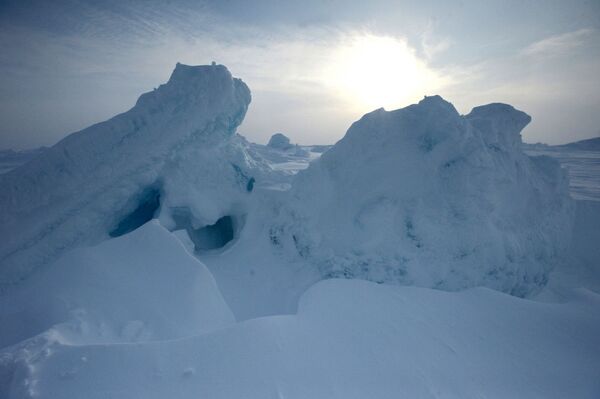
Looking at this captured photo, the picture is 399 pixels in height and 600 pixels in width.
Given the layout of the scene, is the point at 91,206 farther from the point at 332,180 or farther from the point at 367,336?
the point at 367,336

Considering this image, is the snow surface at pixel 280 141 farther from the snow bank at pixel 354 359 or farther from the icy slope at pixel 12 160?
the snow bank at pixel 354 359

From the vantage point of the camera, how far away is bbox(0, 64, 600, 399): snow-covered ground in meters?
2.09

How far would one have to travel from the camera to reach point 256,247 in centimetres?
436

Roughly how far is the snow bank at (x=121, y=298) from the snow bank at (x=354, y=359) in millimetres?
451

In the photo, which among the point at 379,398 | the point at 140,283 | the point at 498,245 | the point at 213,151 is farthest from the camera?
the point at 213,151

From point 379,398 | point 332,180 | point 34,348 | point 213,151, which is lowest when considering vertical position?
point 379,398

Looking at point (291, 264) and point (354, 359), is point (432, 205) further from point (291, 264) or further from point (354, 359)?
point (354, 359)

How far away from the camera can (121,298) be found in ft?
9.34

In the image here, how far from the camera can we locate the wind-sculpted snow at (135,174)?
157 inches

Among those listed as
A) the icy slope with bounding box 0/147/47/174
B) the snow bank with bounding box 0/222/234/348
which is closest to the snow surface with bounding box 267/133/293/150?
the icy slope with bounding box 0/147/47/174

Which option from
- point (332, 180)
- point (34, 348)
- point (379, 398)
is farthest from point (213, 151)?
point (379, 398)

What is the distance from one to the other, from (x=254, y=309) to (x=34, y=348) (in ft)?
6.33

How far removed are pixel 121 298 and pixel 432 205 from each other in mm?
3595

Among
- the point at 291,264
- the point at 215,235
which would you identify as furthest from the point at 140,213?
the point at 291,264
